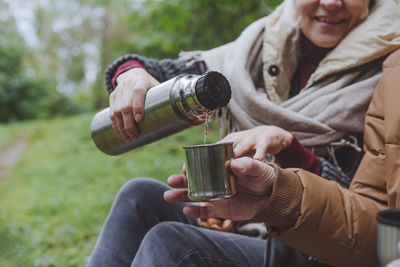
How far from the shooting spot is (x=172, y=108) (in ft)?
4.58

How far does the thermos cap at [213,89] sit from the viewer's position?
117 cm

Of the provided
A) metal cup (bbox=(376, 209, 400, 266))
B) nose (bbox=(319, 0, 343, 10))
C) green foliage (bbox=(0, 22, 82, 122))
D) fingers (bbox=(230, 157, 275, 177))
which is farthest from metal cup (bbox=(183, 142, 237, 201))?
green foliage (bbox=(0, 22, 82, 122))

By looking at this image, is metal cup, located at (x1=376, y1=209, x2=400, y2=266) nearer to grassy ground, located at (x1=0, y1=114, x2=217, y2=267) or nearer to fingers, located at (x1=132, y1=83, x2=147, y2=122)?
fingers, located at (x1=132, y1=83, x2=147, y2=122)

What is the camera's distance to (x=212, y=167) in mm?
1083

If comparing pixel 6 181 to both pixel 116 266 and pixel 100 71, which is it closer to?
pixel 116 266

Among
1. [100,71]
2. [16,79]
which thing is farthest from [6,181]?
[100,71]

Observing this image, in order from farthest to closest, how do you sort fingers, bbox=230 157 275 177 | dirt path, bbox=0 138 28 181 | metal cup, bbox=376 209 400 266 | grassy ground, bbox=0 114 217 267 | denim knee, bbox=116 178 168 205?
dirt path, bbox=0 138 28 181 < grassy ground, bbox=0 114 217 267 < denim knee, bbox=116 178 168 205 < fingers, bbox=230 157 275 177 < metal cup, bbox=376 209 400 266

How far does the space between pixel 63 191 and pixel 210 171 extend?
4409mm

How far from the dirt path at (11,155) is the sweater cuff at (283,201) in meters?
5.96

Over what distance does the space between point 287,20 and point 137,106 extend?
0.81 m

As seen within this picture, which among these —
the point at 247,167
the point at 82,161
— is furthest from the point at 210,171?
the point at 82,161

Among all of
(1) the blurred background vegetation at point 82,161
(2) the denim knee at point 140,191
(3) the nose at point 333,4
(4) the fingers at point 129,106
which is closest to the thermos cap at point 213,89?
(4) the fingers at point 129,106

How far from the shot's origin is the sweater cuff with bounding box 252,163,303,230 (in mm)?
1159

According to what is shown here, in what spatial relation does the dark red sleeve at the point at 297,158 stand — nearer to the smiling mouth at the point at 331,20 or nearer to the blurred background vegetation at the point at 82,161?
the smiling mouth at the point at 331,20
